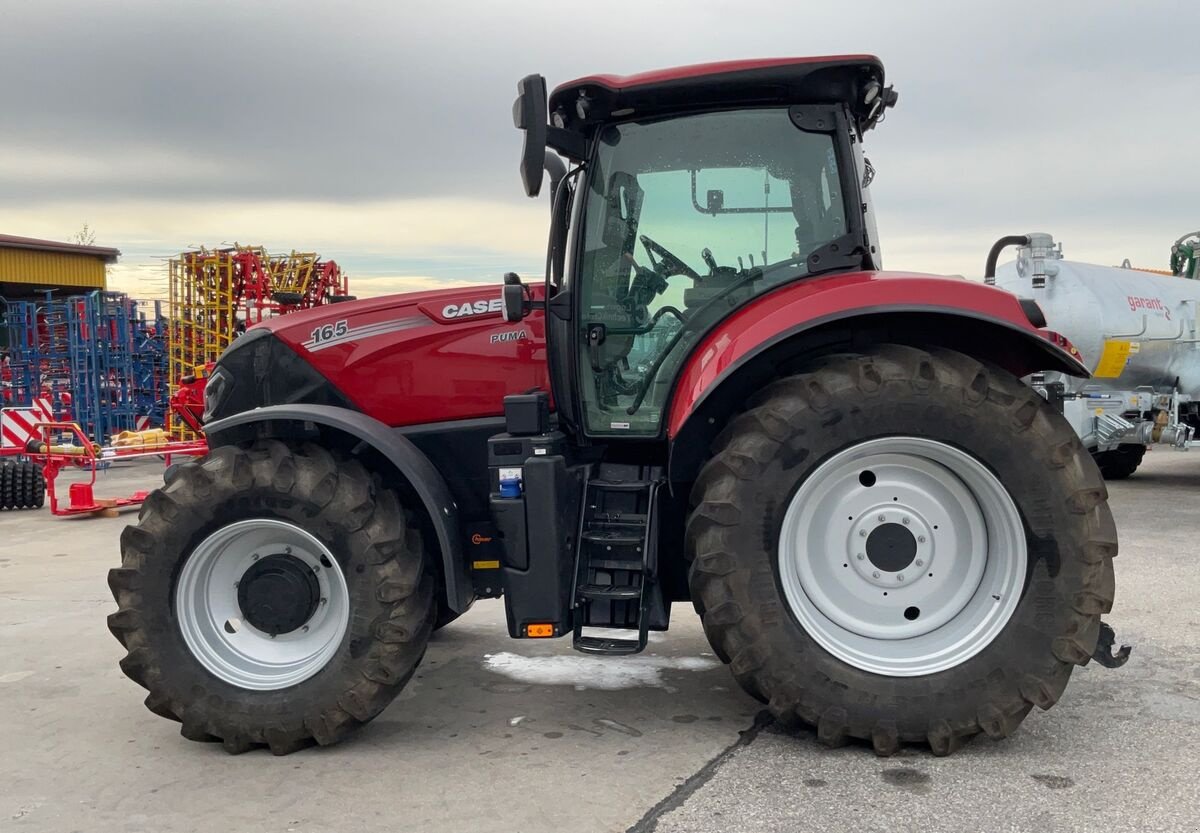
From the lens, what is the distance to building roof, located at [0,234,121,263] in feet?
92.3

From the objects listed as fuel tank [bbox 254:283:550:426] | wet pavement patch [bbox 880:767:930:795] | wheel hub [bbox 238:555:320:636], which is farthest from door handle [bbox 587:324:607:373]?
wet pavement patch [bbox 880:767:930:795]

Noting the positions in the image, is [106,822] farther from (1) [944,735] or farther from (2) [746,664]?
(1) [944,735]

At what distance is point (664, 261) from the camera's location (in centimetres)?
416

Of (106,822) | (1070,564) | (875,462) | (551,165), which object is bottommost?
(106,822)

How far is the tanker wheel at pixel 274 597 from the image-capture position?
154 inches

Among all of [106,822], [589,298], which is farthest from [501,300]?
[106,822]

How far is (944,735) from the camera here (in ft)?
12.0

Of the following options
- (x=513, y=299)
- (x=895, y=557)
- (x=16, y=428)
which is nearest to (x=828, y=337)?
(x=895, y=557)

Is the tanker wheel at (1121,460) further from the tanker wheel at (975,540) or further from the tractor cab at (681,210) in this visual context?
the tractor cab at (681,210)

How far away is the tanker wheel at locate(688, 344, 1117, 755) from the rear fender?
130 mm

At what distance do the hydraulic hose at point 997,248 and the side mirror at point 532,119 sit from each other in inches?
→ 345

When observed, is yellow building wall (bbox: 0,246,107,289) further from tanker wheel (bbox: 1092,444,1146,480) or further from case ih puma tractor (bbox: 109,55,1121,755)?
case ih puma tractor (bbox: 109,55,1121,755)

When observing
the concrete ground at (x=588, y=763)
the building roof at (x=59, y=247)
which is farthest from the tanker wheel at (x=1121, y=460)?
the building roof at (x=59, y=247)

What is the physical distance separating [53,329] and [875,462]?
22222 millimetres
